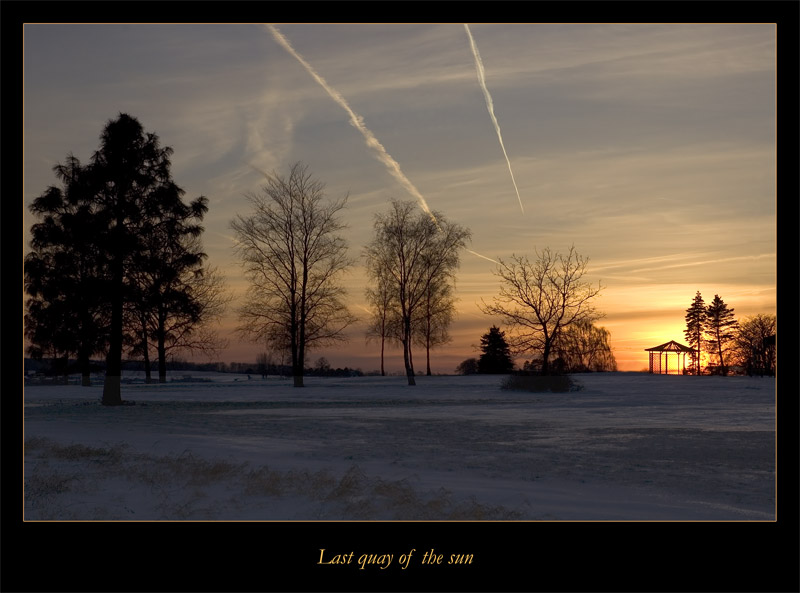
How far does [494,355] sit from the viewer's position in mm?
73188

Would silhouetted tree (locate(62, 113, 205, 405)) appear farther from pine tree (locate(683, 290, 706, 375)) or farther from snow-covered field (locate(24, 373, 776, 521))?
pine tree (locate(683, 290, 706, 375))

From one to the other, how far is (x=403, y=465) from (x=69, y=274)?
20.5m

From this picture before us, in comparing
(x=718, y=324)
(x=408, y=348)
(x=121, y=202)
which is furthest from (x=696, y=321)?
(x=121, y=202)

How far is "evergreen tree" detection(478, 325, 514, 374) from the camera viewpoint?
236ft

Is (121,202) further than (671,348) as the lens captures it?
No

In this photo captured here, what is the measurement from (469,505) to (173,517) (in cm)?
329

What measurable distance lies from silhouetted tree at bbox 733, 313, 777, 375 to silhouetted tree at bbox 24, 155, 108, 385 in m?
42.0

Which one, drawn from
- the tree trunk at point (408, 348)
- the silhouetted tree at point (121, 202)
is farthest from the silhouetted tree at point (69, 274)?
the tree trunk at point (408, 348)

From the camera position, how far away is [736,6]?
7.22 m

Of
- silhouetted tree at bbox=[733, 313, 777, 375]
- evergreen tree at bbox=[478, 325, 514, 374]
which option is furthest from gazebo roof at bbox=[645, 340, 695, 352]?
evergreen tree at bbox=[478, 325, 514, 374]

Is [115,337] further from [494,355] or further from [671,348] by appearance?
[494,355]

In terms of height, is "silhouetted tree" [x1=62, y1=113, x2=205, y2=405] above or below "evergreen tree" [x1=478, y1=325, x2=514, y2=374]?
above

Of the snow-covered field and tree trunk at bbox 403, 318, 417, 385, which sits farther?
tree trunk at bbox 403, 318, 417, 385
